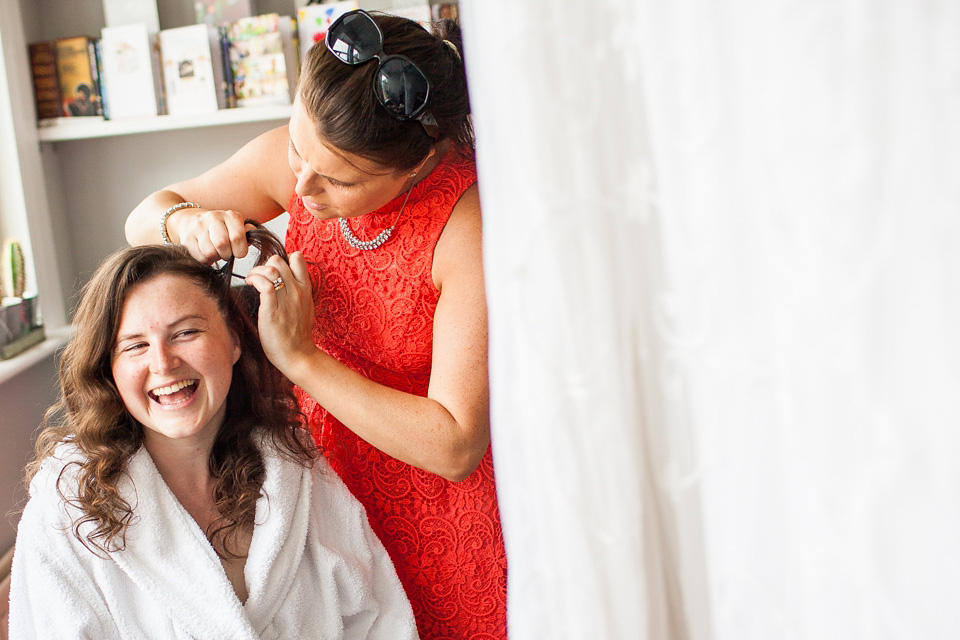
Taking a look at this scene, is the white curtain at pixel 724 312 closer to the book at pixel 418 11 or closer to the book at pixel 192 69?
the book at pixel 418 11

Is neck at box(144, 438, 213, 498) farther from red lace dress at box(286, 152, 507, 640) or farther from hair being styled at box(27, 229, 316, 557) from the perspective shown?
red lace dress at box(286, 152, 507, 640)

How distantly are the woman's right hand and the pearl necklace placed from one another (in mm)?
141

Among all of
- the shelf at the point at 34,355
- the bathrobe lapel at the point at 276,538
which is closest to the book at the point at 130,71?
the shelf at the point at 34,355

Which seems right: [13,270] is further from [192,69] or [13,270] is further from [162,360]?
[162,360]

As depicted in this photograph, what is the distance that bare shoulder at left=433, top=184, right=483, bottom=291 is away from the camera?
1082 mm

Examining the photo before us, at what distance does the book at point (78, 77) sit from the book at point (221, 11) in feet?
1.02

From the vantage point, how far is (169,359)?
111cm

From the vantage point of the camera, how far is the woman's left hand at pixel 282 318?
3.43 ft

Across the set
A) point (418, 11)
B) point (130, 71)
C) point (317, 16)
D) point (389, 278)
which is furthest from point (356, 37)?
point (130, 71)

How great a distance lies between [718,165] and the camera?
0.53 m

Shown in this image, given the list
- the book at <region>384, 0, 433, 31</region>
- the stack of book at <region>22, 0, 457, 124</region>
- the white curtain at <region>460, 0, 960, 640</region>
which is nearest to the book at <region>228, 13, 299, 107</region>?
the stack of book at <region>22, 0, 457, 124</region>

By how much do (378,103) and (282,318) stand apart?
30cm

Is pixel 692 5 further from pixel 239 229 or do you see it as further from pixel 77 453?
pixel 77 453

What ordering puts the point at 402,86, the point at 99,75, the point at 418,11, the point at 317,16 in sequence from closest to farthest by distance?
the point at 402,86
the point at 418,11
the point at 317,16
the point at 99,75
